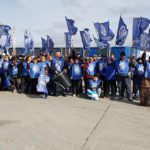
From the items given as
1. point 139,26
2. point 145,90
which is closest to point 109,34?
point 139,26

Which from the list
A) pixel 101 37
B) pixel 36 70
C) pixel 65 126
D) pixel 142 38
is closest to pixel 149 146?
pixel 65 126

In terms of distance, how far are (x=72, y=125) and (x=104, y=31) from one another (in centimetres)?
1013

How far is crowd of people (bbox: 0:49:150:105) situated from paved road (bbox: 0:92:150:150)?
1003 mm

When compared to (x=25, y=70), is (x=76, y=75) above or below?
below

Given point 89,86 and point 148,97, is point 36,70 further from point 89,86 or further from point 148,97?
point 148,97

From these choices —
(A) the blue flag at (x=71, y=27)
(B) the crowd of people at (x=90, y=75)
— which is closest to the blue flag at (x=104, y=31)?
(A) the blue flag at (x=71, y=27)

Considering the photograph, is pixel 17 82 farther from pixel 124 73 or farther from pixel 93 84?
pixel 124 73

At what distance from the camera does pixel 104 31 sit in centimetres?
1847

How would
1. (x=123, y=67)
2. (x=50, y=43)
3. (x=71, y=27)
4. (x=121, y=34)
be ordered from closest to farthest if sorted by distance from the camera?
(x=123, y=67) → (x=121, y=34) → (x=71, y=27) → (x=50, y=43)

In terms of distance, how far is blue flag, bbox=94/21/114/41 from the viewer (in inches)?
714

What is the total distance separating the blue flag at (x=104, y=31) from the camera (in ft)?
59.5

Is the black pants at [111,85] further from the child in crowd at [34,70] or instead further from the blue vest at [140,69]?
the child in crowd at [34,70]

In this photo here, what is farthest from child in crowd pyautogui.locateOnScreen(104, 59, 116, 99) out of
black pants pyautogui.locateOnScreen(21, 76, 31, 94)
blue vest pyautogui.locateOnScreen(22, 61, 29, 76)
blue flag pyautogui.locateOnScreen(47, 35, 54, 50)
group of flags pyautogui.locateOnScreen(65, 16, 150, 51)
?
blue flag pyautogui.locateOnScreen(47, 35, 54, 50)

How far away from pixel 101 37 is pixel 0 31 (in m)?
7.11
